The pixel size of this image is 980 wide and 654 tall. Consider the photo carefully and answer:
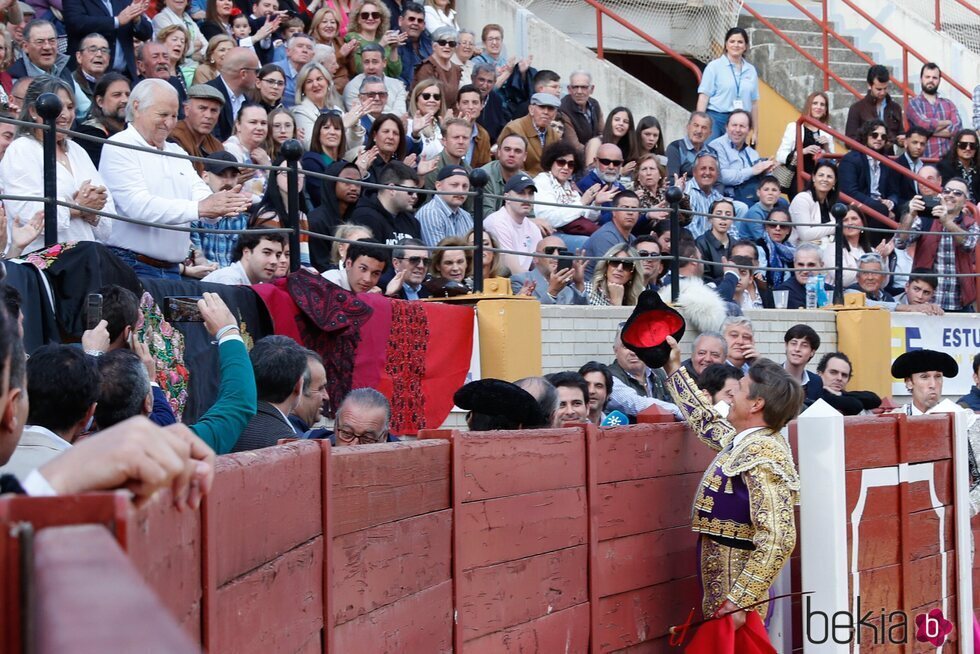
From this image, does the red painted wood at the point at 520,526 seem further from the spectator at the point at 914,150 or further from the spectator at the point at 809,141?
the spectator at the point at 914,150

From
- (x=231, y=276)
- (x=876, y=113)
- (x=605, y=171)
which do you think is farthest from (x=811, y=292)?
(x=231, y=276)

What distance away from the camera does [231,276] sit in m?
6.99

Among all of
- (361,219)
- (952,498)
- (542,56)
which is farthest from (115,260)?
(542,56)

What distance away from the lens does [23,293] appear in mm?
5160

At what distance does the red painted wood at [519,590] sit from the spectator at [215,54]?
5.51 m

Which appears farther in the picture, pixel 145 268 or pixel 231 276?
pixel 231 276

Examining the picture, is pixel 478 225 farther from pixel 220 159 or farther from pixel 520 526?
pixel 520 526

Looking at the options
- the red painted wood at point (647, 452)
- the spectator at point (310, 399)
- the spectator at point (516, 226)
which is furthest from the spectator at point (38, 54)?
the red painted wood at point (647, 452)

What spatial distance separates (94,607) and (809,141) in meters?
13.1

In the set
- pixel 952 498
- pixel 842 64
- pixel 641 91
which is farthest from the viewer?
pixel 842 64

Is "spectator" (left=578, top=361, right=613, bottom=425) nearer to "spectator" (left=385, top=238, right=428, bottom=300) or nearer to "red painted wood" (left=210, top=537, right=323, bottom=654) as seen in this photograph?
"spectator" (left=385, top=238, right=428, bottom=300)

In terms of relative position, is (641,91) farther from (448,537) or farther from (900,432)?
(448,537)

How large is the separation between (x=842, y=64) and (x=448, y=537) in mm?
13914

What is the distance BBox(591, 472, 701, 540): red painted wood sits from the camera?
5578 mm
